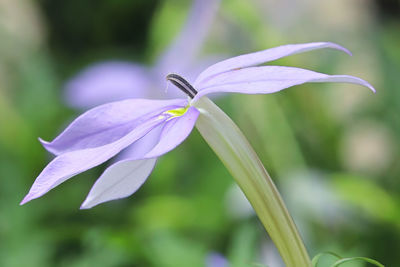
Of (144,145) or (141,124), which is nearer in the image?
(141,124)

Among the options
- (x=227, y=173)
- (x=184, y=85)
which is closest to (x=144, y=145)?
(x=227, y=173)

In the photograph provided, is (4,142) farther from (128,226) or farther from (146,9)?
(146,9)

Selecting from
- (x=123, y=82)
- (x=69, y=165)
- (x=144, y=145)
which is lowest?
(x=69, y=165)

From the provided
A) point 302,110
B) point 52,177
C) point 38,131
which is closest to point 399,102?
point 302,110

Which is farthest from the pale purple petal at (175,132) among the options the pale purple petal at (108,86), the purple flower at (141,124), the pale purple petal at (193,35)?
the pale purple petal at (108,86)

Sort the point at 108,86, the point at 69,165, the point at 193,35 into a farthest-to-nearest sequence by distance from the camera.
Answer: the point at 108,86 < the point at 193,35 < the point at 69,165

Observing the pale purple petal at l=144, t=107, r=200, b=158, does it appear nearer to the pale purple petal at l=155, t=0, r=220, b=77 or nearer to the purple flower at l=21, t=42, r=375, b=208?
the purple flower at l=21, t=42, r=375, b=208

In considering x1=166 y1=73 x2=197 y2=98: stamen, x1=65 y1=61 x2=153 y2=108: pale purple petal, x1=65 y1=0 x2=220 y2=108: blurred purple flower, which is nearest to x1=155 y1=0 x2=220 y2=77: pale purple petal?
x1=65 y1=0 x2=220 y2=108: blurred purple flower

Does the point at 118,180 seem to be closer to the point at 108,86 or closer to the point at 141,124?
the point at 141,124
